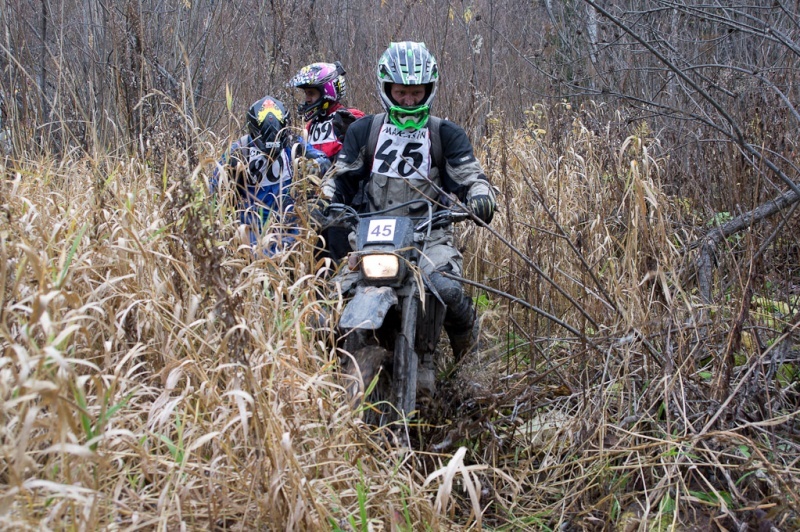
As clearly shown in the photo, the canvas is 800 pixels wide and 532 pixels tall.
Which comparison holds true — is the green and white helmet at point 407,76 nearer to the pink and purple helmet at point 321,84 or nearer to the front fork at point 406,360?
the front fork at point 406,360

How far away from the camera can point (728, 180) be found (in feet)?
13.4

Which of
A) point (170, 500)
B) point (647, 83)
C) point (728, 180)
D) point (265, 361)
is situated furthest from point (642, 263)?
point (647, 83)

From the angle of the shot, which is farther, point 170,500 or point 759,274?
point 759,274

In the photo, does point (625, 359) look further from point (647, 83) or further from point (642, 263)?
point (647, 83)

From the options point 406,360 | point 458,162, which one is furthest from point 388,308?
point 458,162

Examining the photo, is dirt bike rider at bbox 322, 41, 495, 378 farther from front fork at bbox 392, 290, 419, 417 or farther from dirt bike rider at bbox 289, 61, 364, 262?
dirt bike rider at bbox 289, 61, 364, 262

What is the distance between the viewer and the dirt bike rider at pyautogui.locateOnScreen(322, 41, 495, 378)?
→ 3.78 metres

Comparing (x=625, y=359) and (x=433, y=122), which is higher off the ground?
(x=433, y=122)

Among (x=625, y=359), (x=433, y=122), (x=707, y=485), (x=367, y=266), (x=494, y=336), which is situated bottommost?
(x=494, y=336)

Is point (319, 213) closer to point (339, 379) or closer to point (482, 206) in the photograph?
point (482, 206)

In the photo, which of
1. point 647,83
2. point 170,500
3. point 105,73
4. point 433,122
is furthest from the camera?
point 647,83

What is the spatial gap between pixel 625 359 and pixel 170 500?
70.5 inches

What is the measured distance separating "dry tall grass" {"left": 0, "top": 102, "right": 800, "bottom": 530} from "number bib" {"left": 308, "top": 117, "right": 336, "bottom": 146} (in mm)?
1970

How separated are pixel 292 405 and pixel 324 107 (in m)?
3.79
